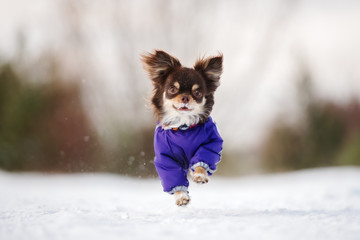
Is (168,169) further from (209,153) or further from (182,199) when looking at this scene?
(209,153)

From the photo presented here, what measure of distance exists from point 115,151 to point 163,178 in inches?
301

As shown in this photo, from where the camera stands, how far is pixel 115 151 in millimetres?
11453

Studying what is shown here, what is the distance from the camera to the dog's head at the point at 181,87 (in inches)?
152

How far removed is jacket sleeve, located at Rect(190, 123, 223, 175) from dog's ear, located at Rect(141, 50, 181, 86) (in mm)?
733

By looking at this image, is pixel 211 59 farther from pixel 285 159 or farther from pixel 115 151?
pixel 285 159

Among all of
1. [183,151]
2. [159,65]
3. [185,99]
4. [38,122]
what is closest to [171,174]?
[183,151]

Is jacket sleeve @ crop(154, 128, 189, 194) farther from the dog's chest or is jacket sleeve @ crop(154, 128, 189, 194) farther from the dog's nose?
the dog's nose

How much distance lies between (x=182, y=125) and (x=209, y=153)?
386mm

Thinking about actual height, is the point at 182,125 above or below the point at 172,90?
below

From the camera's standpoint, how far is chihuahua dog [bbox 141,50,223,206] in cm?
387

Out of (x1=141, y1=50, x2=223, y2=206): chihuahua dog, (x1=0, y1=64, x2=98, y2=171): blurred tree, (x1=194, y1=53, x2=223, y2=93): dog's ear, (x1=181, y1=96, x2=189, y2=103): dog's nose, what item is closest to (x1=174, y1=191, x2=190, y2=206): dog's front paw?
(x1=141, y1=50, x2=223, y2=206): chihuahua dog

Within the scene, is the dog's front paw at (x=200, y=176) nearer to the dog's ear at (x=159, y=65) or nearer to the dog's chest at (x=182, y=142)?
the dog's chest at (x=182, y=142)

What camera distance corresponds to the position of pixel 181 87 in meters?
3.86

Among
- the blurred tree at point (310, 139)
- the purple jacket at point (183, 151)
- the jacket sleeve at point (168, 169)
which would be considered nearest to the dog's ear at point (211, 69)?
the purple jacket at point (183, 151)
